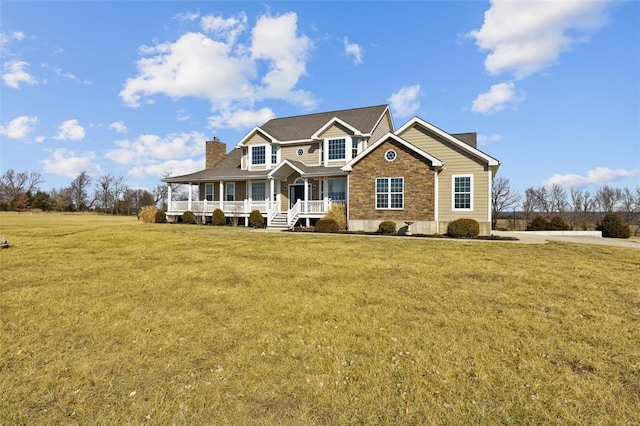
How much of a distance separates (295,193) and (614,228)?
2266 cm

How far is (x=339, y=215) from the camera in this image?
20625 mm

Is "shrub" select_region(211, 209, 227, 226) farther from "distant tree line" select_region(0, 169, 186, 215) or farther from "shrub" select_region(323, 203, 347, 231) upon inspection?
"distant tree line" select_region(0, 169, 186, 215)

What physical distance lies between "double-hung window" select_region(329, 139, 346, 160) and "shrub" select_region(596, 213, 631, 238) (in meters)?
19.0

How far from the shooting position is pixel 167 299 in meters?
6.52

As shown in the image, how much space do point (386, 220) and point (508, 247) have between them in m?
7.46

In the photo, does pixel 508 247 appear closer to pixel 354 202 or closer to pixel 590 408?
pixel 354 202

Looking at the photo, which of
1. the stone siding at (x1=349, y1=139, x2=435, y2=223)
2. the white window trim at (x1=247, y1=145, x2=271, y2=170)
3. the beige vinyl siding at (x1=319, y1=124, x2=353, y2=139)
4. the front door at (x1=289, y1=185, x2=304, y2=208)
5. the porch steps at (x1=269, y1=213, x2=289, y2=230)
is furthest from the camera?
the white window trim at (x1=247, y1=145, x2=271, y2=170)

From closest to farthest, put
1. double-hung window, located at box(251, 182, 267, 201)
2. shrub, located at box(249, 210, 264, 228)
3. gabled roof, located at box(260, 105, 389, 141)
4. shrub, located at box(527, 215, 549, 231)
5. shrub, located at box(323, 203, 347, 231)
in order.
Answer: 1. shrub, located at box(323, 203, 347, 231)
2. shrub, located at box(249, 210, 264, 228)
3. shrub, located at box(527, 215, 549, 231)
4. gabled roof, located at box(260, 105, 389, 141)
5. double-hung window, located at box(251, 182, 267, 201)

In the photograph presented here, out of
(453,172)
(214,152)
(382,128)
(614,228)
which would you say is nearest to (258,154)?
(214,152)

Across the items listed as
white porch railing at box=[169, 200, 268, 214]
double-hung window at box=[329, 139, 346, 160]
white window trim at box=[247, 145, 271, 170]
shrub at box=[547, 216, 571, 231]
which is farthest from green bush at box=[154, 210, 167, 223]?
shrub at box=[547, 216, 571, 231]

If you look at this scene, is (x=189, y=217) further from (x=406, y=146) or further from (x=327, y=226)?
(x=406, y=146)

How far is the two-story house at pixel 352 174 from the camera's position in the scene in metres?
19.2

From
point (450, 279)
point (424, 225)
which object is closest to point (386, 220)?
point (424, 225)

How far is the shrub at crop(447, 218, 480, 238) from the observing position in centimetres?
1761
